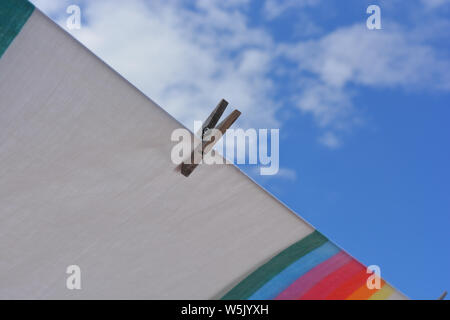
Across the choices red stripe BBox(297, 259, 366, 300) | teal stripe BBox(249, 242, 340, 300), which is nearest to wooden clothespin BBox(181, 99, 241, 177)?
teal stripe BBox(249, 242, 340, 300)

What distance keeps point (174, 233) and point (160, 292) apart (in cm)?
45

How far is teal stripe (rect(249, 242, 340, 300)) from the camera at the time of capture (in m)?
2.94

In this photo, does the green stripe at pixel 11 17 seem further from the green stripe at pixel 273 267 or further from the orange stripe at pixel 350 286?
the orange stripe at pixel 350 286

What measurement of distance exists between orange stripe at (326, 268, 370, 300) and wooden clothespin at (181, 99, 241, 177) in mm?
Answer: 1238

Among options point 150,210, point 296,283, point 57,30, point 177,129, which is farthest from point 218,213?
point 57,30

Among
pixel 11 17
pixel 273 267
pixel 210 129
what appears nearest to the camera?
pixel 11 17

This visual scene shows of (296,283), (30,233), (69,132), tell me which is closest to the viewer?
(69,132)

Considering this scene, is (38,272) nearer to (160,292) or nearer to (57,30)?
(160,292)

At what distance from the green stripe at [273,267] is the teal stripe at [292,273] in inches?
1.2

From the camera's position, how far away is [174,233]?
2.71m

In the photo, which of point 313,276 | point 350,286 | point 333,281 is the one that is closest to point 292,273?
point 313,276

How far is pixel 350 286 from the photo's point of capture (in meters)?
3.08

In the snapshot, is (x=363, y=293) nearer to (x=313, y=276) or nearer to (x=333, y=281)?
Answer: (x=333, y=281)

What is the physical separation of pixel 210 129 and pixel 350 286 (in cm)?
140
